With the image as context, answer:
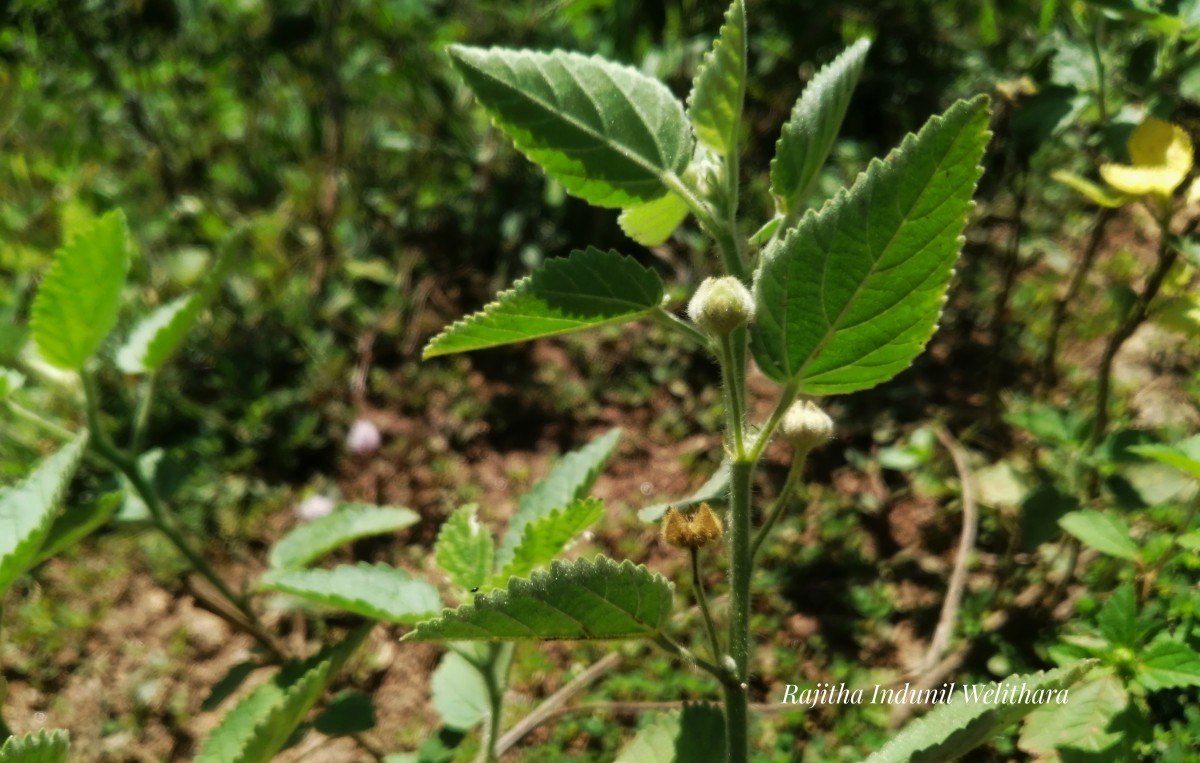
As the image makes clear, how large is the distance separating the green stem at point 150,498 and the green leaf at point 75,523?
18 centimetres

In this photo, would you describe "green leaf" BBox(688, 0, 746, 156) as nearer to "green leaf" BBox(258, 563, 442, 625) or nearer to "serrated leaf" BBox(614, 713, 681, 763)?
"green leaf" BBox(258, 563, 442, 625)

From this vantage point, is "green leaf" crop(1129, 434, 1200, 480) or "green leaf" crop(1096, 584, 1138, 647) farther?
"green leaf" crop(1096, 584, 1138, 647)

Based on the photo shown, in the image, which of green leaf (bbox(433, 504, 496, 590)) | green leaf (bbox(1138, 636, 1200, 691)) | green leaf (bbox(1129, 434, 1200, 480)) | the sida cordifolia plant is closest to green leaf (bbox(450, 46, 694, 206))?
the sida cordifolia plant

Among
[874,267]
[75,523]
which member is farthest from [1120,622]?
[75,523]

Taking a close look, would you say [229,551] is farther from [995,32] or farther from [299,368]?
[995,32]

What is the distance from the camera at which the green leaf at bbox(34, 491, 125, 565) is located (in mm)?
1210

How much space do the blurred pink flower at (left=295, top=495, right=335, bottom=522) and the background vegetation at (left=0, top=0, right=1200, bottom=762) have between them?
0.08m

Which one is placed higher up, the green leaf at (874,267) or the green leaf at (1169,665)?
the green leaf at (874,267)

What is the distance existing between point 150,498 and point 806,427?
42.8 inches

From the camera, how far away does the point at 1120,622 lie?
1.17 m

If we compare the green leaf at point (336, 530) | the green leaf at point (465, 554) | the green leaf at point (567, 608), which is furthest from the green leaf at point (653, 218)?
the green leaf at point (336, 530)

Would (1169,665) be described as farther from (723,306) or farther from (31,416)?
(31,416)

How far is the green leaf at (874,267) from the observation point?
70cm

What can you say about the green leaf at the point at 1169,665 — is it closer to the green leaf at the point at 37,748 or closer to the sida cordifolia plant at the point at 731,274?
the sida cordifolia plant at the point at 731,274
